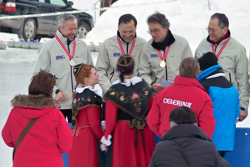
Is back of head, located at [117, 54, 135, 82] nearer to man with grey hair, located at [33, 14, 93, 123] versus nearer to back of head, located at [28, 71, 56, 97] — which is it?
back of head, located at [28, 71, 56, 97]

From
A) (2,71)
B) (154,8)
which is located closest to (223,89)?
(2,71)

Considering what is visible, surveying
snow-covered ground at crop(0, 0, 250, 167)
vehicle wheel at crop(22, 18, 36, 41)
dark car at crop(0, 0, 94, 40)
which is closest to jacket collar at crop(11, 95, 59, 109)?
snow-covered ground at crop(0, 0, 250, 167)

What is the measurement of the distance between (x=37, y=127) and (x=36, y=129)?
0.06 ft

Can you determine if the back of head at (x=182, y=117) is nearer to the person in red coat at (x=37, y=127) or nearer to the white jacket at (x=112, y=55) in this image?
the person in red coat at (x=37, y=127)

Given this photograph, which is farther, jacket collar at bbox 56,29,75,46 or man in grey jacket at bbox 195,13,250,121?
jacket collar at bbox 56,29,75,46

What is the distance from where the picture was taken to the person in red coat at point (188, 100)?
299 cm

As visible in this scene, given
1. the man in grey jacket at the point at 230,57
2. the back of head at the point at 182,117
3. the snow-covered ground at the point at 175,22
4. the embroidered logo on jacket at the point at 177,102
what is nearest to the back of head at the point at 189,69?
the embroidered logo on jacket at the point at 177,102

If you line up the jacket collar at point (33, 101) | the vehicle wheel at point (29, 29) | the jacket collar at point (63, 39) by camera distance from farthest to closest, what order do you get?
the vehicle wheel at point (29, 29), the jacket collar at point (63, 39), the jacket collar at point (33, 101)

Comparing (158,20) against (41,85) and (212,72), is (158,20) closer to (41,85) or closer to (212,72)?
(212,72)

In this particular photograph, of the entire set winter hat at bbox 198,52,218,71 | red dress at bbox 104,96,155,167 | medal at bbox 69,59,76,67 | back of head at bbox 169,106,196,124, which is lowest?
red dress at bbox 104,96,155,167

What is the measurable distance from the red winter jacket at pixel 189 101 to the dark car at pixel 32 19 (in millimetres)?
11228

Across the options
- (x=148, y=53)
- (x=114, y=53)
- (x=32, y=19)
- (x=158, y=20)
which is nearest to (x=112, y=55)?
(x=114, y=53)

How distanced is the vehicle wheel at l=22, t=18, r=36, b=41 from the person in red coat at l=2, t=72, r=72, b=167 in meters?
11.6

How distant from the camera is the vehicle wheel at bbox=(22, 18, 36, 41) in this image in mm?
13903
